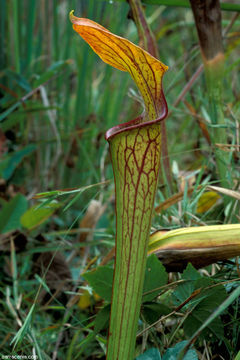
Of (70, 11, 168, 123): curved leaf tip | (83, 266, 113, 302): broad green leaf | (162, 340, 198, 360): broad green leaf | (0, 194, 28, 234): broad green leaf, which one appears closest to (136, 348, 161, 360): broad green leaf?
(162, 340, 198, 360): broad green leaf

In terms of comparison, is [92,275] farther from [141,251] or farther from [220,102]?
[220,102]

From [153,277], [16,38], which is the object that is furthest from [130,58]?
[16,38]

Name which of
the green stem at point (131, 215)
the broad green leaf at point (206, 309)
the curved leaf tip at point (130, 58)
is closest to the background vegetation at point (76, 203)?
the broad green leaf at point (206, 309)

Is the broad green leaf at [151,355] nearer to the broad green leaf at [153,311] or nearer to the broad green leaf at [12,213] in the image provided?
the broad green leaf at [153,311]

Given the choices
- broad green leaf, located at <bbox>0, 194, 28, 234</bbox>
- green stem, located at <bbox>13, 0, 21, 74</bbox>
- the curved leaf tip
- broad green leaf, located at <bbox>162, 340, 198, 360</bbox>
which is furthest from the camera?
green stem, located at <bbox>13, 0, 21, 74</bbox>

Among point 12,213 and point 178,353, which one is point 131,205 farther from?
point 12,213

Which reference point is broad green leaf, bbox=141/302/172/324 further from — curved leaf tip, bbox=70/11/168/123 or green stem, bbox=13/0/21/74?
green stem, bbox=13/0/21/74
